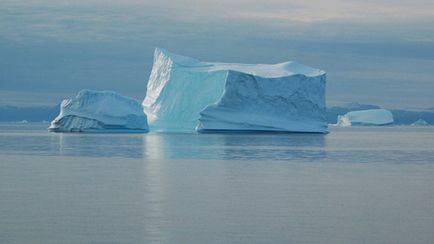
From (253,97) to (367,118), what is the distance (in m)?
37.5

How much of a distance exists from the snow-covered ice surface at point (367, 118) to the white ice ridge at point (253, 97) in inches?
1211

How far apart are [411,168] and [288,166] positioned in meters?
2.45

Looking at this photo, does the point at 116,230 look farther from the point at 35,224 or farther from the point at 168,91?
the point at 168,91

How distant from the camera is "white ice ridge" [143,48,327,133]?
35.3 meters

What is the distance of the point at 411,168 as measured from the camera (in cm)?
1633

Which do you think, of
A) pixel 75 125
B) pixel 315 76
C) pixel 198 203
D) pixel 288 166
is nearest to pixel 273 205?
pixel 198 203

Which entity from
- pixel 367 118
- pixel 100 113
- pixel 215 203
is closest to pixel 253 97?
pixel 100 113

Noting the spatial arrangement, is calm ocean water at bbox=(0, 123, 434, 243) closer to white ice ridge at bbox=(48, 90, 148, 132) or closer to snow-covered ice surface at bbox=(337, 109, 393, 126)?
white ice ridge at bbox=(48, 90, 148, 132)

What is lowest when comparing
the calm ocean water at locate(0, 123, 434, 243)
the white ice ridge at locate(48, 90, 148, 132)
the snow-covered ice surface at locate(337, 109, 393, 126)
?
the snow-covered ice surface at locate(337, 109, 393, 126)

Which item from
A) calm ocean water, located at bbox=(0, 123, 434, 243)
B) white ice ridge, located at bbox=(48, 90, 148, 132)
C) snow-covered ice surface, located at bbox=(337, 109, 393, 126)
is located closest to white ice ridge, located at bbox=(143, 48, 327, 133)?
white ice ridge, located at bbox=(48, 90, 148, 132)

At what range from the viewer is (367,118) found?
71.2 m

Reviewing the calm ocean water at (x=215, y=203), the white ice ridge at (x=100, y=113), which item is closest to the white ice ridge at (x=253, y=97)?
the white ice ridge at (x=100, y=113)

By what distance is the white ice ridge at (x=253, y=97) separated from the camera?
116 ft

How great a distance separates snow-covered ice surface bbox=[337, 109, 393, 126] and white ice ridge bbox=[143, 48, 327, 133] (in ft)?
101
